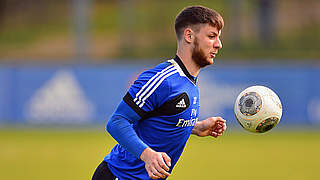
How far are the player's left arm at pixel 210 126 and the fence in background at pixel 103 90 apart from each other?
38.4ft

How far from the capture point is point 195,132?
571 centimetres

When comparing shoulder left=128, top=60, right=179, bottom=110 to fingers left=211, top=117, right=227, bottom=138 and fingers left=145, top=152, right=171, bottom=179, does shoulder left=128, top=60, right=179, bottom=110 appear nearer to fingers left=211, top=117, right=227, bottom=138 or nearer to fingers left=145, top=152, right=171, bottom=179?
fingers left=145, top=152, right=171, bottom=179

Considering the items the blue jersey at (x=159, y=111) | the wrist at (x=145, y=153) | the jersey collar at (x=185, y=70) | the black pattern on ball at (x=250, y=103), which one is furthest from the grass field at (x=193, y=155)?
the wrist at (x=145, y=153)

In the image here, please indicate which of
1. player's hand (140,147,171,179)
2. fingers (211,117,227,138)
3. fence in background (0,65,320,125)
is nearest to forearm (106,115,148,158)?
player's hand (140,147,171,179)

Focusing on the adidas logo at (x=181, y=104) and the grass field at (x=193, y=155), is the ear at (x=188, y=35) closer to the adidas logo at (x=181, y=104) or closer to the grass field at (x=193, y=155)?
the adidas logo at (x=181, y=104)

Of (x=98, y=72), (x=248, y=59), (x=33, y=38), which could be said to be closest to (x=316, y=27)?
(x=248, y=59)

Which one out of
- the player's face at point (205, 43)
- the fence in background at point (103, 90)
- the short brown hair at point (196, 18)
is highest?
the fence in background at point (103, 90)

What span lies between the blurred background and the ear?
499cm

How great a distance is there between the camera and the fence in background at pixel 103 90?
17.8m

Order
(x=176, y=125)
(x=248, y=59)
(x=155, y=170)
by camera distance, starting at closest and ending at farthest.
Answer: (x=155, y=170) → (x=176, y=125) → (x=248, y=59)

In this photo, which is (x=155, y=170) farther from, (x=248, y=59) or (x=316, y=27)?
(x=316, y=27)

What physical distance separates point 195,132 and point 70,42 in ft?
62.7

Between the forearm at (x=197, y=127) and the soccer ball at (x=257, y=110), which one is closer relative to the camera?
the soccer ball at (x=257, y=110)

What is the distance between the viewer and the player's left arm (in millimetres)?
5660
